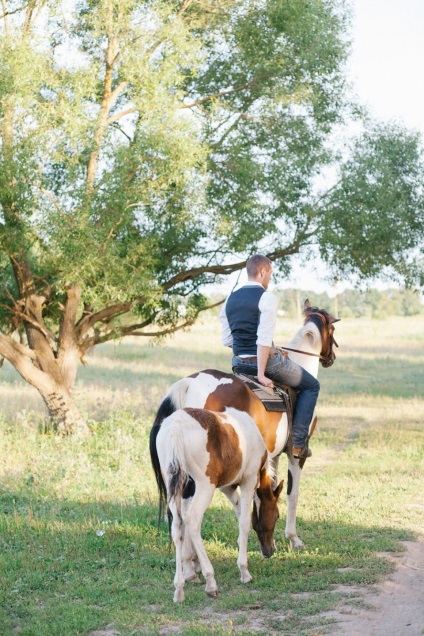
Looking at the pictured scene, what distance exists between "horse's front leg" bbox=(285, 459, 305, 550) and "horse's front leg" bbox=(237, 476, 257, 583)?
1.17 m

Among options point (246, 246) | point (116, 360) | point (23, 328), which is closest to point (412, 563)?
point (246, 246)

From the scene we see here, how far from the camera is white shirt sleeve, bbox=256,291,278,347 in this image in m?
7.41

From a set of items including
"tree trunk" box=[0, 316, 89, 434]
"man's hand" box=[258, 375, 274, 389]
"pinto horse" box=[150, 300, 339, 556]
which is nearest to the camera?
"pinto horse" box=[150, 300, 339, 556]

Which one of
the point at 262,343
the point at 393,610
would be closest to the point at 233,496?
the point at 262,343

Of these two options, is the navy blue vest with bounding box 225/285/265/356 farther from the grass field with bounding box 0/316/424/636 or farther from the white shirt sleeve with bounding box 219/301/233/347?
the grass field with bounding box 0/316/424/636

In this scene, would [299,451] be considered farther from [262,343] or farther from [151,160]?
[151,160]

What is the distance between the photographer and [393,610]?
20.0 feet

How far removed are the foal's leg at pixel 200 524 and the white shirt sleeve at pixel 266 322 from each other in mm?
1484

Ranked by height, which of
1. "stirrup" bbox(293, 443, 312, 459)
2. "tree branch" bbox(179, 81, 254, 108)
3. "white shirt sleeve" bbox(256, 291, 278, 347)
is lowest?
"stirrup" bbox(293, 443, 312, 459)

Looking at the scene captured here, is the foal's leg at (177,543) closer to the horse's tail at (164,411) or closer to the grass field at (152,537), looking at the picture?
the grass field at (152,537)

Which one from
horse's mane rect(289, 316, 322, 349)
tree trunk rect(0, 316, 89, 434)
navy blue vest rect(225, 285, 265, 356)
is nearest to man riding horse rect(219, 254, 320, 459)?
navy blue vest rect(225, 285, 265, 356)

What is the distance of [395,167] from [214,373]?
35.0 feet

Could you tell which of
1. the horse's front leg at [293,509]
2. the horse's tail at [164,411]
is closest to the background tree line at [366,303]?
the horse's front leg at [293,509]

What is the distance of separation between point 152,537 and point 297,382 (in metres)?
2.18
